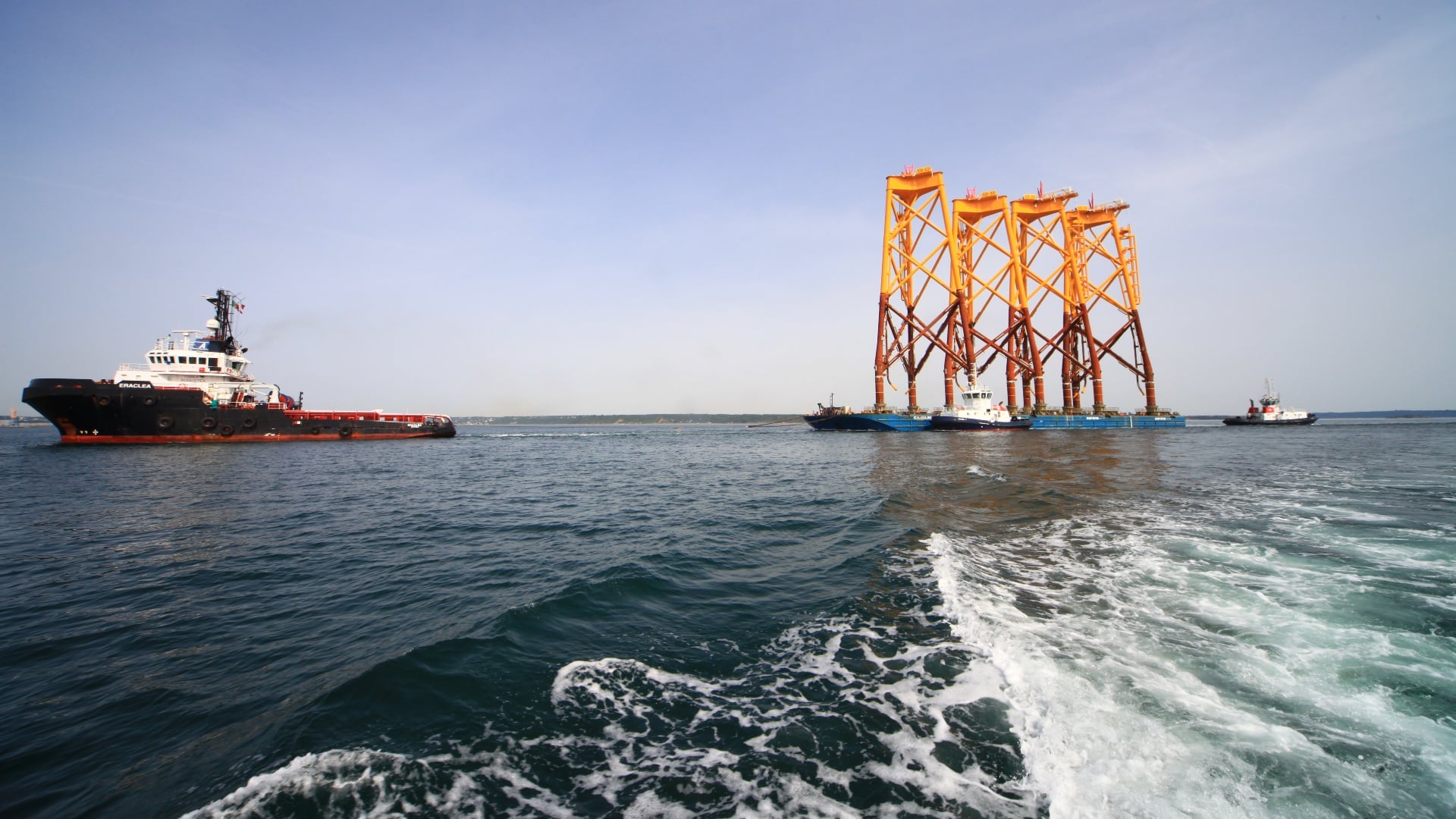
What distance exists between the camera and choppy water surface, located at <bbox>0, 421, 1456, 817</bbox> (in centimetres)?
321

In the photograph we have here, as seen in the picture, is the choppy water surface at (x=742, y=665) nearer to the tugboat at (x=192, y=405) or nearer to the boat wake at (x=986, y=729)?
the boat wake at (x=986, y=729)

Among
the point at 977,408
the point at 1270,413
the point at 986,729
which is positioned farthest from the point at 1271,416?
the point at 986,729

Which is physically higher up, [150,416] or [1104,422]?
[150,416]

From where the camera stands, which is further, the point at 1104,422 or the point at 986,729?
the point at 1104,422

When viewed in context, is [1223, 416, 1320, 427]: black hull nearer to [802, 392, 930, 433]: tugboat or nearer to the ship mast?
[802, 392, 930, 433]: tugboat

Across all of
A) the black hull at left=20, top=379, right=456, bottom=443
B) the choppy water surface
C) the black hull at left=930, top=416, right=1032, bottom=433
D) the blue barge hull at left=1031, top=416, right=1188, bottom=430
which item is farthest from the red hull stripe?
the blue barge hull at left=1031, top=416, right=1188, bottom=430

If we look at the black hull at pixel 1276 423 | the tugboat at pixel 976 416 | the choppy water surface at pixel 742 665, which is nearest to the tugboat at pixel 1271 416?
the black hull at pixel 1276 423

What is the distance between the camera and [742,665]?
191 inches

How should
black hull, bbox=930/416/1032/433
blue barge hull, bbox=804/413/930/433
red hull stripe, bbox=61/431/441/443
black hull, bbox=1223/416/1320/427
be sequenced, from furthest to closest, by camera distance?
1. black hull, bbox=1223/416/1320/427
2. blue barge hull, bbox=804/413/930/433
3. black hull, bbox=930/416/1032/433
4. red hull stripe, bbox=61/431/441/443

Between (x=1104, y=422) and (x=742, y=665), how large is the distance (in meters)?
72.5

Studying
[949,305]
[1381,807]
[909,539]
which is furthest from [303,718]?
[949,305]

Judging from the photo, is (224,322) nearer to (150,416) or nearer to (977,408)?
(150,416)

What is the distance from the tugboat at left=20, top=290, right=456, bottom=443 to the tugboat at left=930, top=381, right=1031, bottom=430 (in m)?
50.7

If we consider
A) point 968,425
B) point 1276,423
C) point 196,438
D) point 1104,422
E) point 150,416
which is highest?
point 150,416
